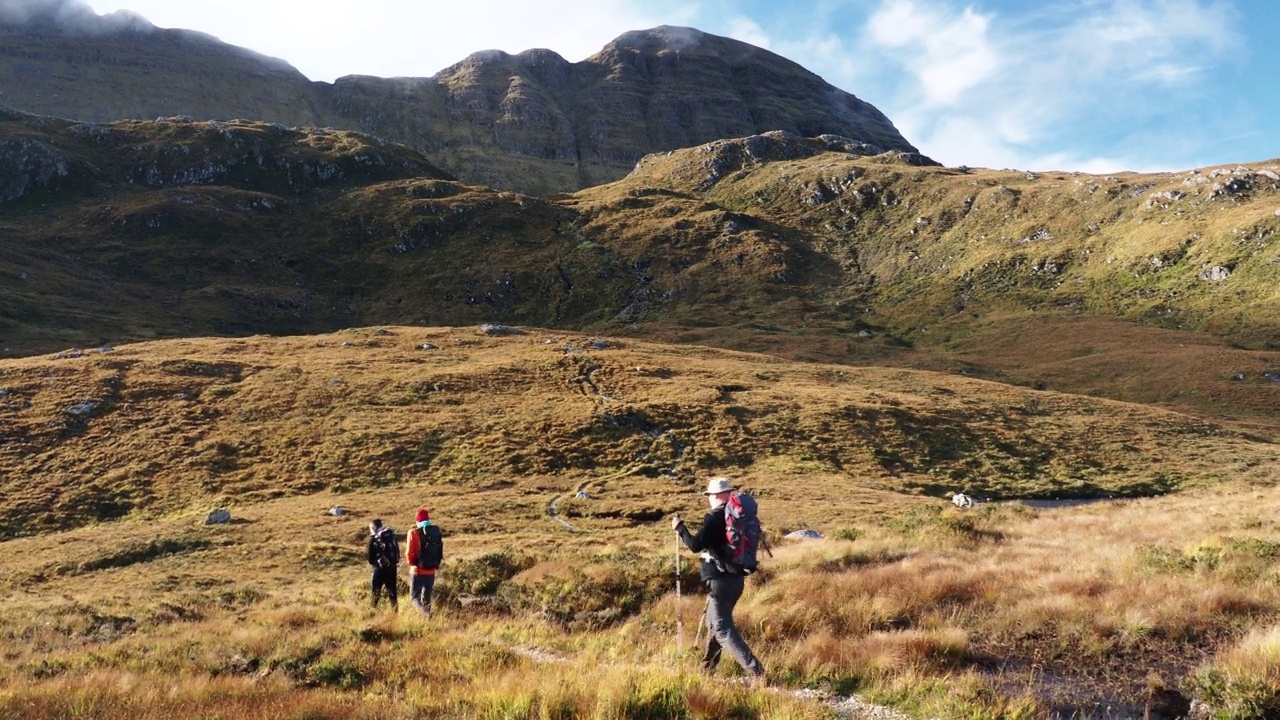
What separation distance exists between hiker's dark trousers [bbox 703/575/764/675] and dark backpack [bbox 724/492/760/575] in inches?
7.8

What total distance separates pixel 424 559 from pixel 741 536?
922cm

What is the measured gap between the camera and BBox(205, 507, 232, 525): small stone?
32.9 m

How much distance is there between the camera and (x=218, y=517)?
3331 cm

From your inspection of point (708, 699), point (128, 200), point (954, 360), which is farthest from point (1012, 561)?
point (128, 200)

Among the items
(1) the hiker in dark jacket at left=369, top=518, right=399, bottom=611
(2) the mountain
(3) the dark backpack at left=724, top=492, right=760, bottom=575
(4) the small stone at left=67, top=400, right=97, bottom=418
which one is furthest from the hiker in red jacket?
(2) the mountain

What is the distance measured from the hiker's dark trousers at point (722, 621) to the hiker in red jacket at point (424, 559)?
8.26 metres

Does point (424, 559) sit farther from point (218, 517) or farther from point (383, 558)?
point (218, 517)

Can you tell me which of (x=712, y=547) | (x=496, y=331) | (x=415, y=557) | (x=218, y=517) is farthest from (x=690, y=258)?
(x=712, y=547)

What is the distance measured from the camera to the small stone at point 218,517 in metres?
32.9

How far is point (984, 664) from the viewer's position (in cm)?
879

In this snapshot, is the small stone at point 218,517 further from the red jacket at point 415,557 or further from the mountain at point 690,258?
the mountain at point 690,258

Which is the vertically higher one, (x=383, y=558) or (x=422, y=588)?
(x=383, y=558)

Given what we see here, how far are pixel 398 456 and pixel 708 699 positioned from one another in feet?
135

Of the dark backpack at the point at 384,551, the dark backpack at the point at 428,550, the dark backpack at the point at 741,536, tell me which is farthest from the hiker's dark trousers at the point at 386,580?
→ the dark backpack at the point at 741,536
